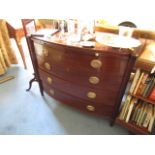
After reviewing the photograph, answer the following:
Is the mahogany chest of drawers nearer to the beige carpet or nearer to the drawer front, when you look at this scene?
the drawer front

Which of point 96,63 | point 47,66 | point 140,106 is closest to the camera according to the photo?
point 96,63

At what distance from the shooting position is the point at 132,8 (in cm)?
43

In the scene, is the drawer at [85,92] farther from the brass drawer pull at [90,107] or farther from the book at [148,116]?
the book at [148,116]

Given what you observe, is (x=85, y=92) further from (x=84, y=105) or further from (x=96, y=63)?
(x=96, y=63)

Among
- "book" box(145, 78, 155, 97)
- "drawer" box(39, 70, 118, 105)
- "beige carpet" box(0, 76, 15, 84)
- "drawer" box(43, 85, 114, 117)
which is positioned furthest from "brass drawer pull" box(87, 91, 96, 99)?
"beige carpet" box(0, 76, 15, 84)

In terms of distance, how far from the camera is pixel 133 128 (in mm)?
1242

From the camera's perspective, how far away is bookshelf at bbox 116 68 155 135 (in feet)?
3.38

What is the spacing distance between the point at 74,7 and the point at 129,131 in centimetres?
131

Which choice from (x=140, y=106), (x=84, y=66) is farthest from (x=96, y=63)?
(x=140, y=106)

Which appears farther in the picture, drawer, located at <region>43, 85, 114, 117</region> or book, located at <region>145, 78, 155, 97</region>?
drawer, located at <region>43, 85, 114, 117</region>

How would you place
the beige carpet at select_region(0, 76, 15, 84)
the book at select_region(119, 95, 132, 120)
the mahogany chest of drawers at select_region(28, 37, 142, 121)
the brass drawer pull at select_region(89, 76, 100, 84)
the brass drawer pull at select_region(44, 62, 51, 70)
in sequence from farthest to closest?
the beige carpet at select_region(0, 76, 15, 84)
the brass drawer pull at select_region(44, 62, 51, 70)
the book at select_region(119, 95, 132, 120)
the brass drawer pull at select_region(89, 76, 100, 84)
the mahogany chest of drawers at select_region(28, 37, 142, 121)

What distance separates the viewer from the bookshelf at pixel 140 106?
40.5 inches

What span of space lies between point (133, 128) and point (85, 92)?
1.89ft
